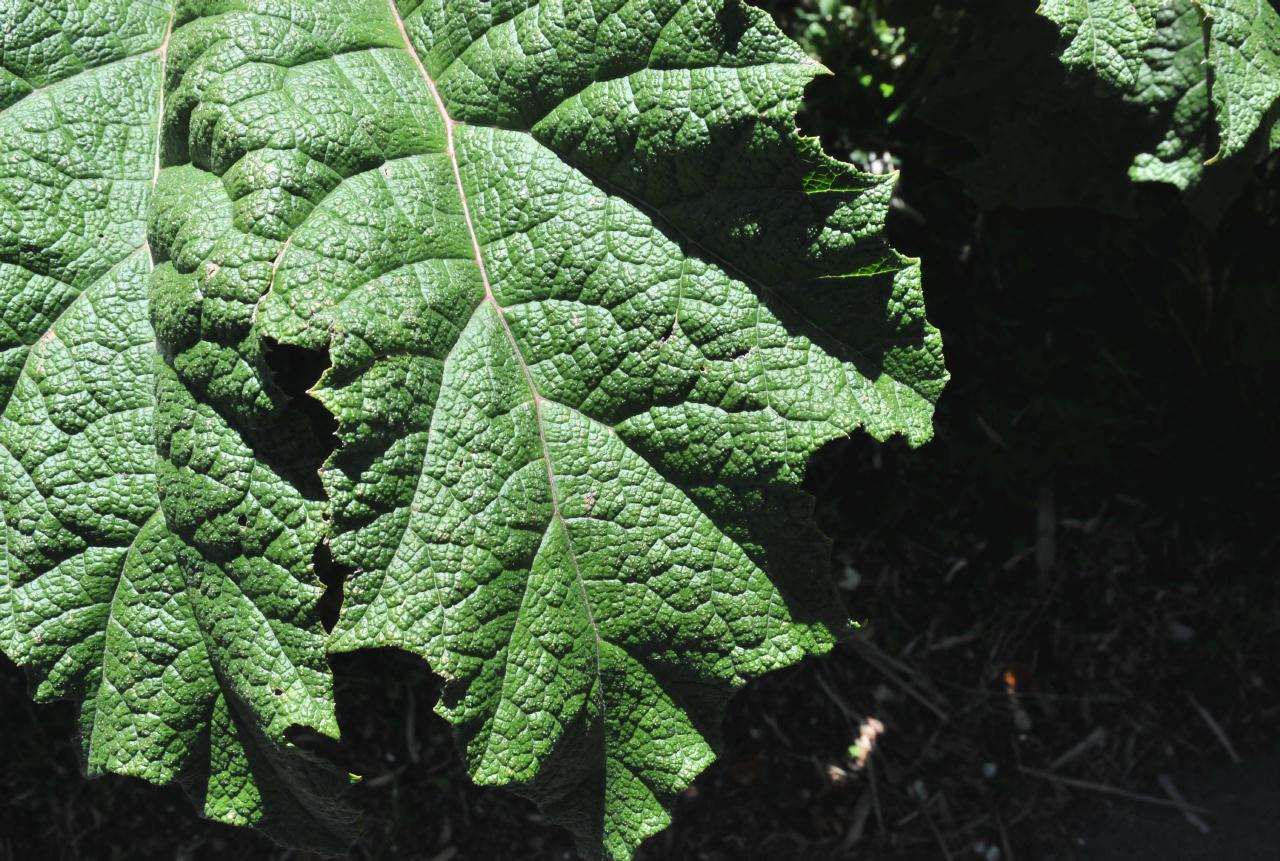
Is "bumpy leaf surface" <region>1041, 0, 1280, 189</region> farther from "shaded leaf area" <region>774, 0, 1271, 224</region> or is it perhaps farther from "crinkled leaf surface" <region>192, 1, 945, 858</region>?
"crinkled leaf surface" <region>192, 1, 945, 858</region>

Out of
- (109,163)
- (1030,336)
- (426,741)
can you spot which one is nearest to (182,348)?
(109,163)

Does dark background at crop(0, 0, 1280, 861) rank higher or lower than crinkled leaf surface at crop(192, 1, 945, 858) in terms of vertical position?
lower

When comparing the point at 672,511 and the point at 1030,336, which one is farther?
the point at 1030,336

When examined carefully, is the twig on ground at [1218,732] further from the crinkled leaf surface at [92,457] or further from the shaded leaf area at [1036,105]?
the crinkled leaf surface at [92,457]

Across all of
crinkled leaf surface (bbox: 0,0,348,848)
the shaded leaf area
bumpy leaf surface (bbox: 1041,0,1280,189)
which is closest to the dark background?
the shaded leaf area

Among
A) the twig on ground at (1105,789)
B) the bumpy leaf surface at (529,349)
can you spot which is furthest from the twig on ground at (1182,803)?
the bumpy leaf surface at (529,349)

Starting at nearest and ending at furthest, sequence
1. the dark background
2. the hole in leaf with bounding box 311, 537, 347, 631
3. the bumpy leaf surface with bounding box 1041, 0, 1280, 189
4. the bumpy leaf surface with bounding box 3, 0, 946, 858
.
Result: 1. the bumpy leaf surface with bounding box 3, 0, 946, 858
2. the bumpy leaf surface with bounding box 1041, 0, 1280, 189
3. the hole in leaf with bounding box 311, 537, 347, 631
4. the dark background

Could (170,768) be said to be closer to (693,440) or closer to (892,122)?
(693,440)
